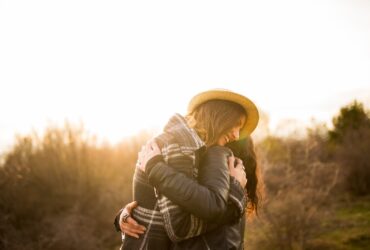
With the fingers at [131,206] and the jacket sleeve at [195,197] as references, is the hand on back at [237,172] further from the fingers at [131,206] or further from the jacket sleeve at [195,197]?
the fingers at [131,206]

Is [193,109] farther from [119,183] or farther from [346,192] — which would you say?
[346,192]

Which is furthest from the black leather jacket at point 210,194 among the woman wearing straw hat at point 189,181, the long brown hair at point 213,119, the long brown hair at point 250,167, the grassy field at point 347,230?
the grassy field at point 347,230

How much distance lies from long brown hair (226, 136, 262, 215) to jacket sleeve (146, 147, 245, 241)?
0.50 metres

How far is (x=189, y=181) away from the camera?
66.0 inches

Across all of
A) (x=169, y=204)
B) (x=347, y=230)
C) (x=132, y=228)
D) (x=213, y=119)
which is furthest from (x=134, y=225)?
(x=347, y=230)

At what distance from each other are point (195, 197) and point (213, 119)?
1.92 ft

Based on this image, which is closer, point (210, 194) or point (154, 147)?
point (210, 194)

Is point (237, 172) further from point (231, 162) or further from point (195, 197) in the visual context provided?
point (195, 197)

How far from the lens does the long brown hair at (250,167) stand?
2.37 metres

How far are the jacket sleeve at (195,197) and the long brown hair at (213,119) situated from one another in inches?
6.9

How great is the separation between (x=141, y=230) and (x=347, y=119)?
17792mm

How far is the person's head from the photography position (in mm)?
2051

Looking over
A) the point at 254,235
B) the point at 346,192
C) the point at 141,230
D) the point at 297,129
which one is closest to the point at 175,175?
the point at 141,230

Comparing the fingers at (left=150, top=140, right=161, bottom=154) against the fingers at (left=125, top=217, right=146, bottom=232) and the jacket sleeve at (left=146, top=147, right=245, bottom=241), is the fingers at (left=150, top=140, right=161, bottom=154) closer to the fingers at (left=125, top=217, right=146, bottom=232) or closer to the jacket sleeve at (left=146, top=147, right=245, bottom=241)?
the jacket sleeve at (left=146, top=147, right=245, bottom=241)
